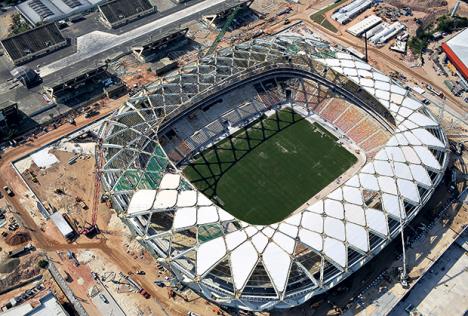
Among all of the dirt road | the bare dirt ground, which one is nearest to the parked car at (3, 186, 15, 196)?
the dirt road

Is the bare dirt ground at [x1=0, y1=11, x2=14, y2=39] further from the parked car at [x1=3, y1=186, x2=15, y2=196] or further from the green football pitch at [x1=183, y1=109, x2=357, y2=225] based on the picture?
the green football pitch at [x1=183, y1=109, x2=357, y2=225]

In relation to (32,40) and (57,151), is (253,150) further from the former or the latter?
(32,40)

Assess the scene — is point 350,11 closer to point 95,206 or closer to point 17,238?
point 95,206

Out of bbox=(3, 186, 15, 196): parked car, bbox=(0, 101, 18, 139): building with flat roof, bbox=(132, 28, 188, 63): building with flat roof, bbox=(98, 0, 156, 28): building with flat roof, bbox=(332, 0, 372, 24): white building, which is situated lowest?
bbox=(3, 186, 15, 196): parked car

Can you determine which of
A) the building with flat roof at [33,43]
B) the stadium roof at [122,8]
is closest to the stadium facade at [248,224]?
the stadium roof at [122,8]

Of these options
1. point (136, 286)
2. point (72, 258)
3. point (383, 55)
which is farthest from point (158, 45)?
point (136, 286)
